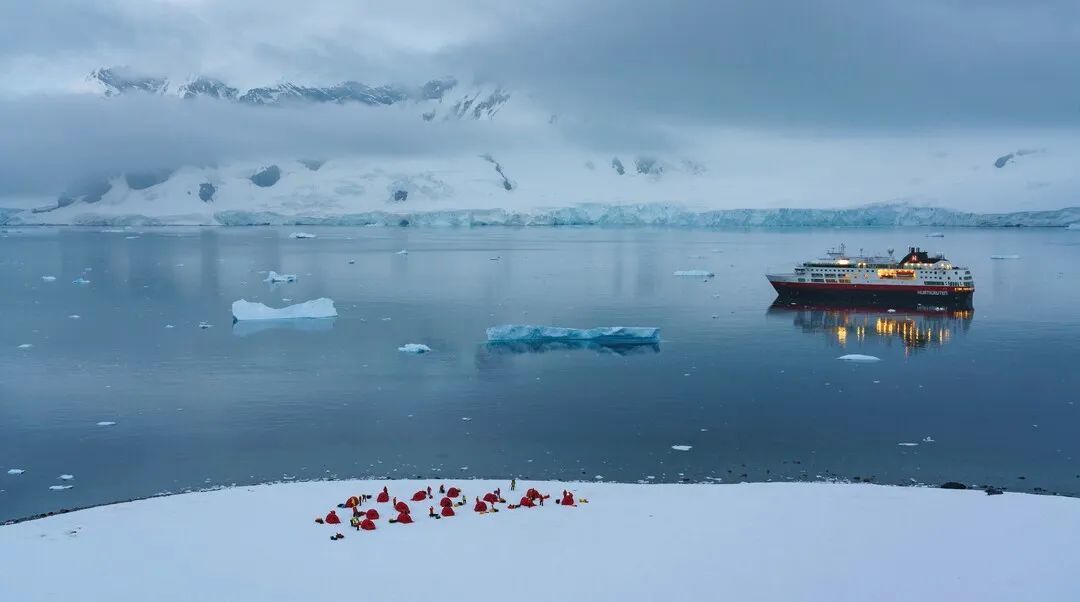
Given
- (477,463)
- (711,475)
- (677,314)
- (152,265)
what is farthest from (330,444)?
(152,265)

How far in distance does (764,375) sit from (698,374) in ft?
8.55

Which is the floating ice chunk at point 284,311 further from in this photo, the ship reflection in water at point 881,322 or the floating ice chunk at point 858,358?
the floating ice chunk at point 858,358

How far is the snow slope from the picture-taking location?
13.2 m

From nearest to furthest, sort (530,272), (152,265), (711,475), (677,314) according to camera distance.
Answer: (711,475), (677,314), (530,272), (152,265)

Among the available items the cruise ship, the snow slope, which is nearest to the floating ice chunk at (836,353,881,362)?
the snow slope

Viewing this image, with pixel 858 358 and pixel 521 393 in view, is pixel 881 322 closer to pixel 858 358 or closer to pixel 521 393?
pixel 858 358

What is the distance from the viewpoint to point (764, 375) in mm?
34312

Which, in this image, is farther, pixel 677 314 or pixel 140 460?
pixel 677 314

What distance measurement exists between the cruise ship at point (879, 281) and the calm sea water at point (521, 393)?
10.0 ft

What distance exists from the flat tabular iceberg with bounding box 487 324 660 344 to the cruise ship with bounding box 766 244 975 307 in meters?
25.5

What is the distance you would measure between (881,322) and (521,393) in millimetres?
30555

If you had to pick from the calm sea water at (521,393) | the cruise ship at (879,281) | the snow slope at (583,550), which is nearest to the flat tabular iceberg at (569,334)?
the calm sea water at (521,393)

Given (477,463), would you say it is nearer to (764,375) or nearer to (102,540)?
(102,540)

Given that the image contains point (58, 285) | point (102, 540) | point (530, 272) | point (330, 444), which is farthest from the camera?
point (530, 272)
